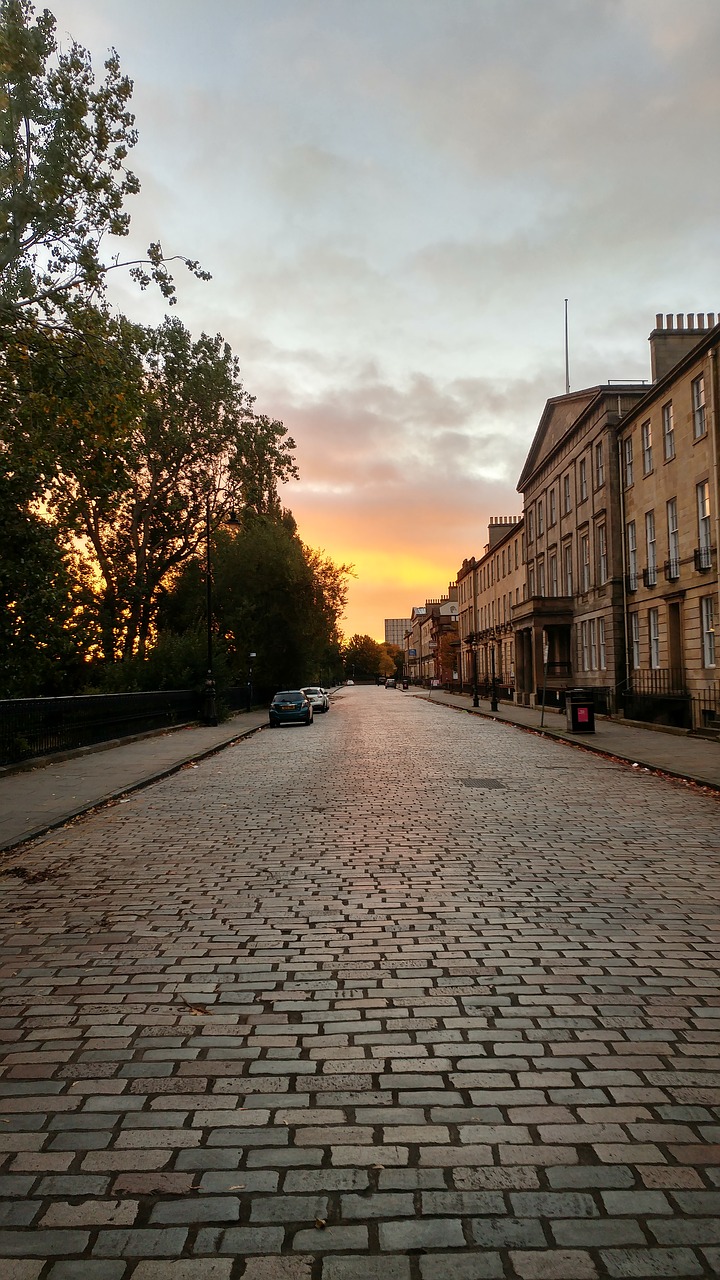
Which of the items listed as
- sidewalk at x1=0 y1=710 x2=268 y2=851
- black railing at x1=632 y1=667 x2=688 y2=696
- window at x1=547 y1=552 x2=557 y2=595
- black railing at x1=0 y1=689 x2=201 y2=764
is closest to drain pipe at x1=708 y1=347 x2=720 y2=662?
black railing at x1=632 y1=667 x2=688 y2=696

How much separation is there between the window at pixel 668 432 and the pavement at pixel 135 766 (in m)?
9.75

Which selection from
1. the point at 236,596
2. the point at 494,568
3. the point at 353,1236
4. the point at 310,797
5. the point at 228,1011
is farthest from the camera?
the point at 494,568

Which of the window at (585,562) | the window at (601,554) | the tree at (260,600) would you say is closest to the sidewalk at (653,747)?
the window at (601,554)

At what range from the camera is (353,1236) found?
2717mm

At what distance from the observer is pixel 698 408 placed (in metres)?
28.2

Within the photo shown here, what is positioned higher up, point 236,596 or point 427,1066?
point 236,596

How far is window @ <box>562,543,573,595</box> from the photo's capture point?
156 ft

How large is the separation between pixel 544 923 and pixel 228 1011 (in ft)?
8.28

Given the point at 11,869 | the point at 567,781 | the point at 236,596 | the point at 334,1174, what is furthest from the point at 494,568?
the point at 334,1174

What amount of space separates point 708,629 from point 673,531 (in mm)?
4776

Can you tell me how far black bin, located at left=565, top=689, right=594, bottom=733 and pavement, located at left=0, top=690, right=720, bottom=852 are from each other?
0.37 meters

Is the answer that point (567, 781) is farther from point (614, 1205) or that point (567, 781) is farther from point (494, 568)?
point (494, 568)

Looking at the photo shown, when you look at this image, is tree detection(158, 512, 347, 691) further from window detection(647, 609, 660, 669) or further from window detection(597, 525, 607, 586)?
window detection(647, 609, 660, 669)

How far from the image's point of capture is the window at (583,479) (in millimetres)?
43406
